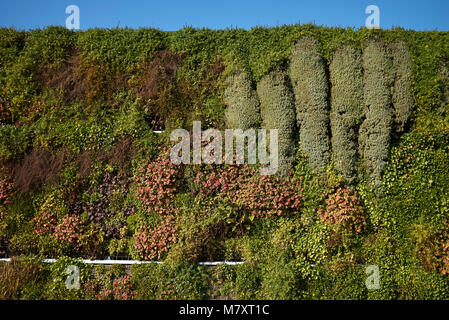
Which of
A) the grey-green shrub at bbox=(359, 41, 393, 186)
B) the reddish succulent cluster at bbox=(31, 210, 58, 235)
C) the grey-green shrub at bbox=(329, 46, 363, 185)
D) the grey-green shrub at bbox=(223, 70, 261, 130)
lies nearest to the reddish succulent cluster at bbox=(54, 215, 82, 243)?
the reddish succulent cluster at bbox=(31, 210, 58, 235)

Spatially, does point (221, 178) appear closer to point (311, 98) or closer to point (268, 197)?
Answer: point (268, 197)

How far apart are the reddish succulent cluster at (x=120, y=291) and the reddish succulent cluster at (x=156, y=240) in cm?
71

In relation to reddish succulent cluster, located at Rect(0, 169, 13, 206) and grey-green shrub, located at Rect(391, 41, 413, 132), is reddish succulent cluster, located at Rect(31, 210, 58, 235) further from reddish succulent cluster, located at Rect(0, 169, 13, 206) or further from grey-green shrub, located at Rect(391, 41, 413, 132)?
grey-green shrub, located at Rect(391, 41, 413, 132)

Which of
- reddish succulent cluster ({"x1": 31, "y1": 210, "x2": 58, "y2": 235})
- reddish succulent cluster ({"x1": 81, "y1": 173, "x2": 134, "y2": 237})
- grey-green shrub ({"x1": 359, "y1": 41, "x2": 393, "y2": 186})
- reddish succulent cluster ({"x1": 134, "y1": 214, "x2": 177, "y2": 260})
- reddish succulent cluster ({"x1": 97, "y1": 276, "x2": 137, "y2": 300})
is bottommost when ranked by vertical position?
reddish succulent cluster ({"x1": 97, "y1": 276, "x2": 137, "y2": 300})

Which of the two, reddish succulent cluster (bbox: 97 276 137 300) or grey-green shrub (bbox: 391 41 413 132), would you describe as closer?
reddish succulent cluster (bbox: 97 276 137 300)

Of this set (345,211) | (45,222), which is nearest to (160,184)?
(45,222)

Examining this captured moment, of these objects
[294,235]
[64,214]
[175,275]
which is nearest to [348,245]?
[294,235]

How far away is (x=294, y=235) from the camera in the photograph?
22.8 feet

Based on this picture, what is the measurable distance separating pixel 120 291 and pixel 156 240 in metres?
1.33

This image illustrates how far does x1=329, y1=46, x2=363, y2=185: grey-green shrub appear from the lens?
7.51m

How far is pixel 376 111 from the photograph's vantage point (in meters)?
7.57

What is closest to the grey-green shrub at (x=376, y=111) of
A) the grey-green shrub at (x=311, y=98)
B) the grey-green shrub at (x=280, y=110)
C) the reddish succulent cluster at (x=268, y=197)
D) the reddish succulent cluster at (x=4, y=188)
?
the grey-green shrub at (x=311, y=98)

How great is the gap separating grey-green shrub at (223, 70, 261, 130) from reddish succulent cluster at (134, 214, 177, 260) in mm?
3178
